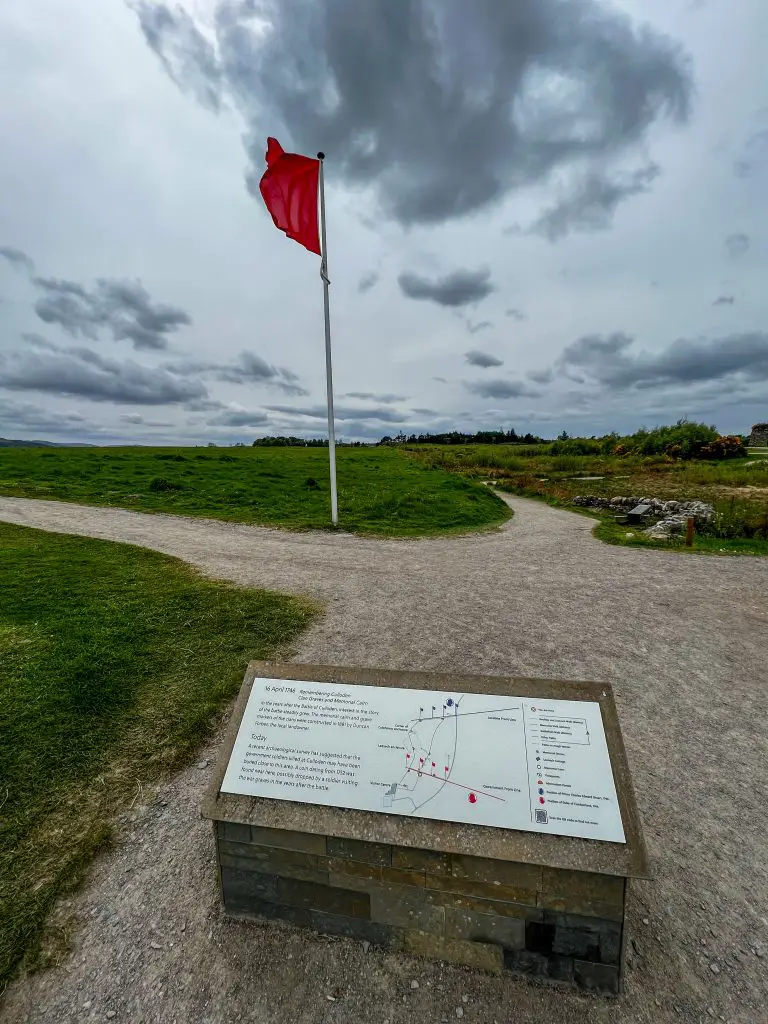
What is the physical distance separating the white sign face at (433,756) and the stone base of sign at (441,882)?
0.25 ft

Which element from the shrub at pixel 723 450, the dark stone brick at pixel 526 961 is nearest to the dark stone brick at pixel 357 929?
the dark stone brick at pixel 526 961

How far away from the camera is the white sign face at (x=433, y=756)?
273 cm

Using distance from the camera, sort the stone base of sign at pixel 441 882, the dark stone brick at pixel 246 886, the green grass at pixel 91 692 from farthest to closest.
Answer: the green grass at pixel 91 692
the dark stone brick at pixel 246 886
the stone base of sign at pixel 441 882

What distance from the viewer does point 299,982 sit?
8.96ft

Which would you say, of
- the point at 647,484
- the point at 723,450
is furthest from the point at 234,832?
the point at 723,450

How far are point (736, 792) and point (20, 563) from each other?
12.4 meters

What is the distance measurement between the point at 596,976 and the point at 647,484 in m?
32.0

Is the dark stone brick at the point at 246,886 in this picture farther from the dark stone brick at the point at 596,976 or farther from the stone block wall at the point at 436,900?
the dark stone brick at the point at 596,976

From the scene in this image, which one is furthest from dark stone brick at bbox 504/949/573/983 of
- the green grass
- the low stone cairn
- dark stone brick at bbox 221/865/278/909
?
the low stone cairn

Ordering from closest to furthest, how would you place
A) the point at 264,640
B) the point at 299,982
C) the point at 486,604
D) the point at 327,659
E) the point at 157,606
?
the point at 299,982
the point at 327,659
the point at 264,640
the point at 157,606
the point at 486,604

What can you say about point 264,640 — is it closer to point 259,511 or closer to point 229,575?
point 229,575

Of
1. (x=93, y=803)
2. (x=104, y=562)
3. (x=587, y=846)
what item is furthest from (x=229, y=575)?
(x=587, y=846)

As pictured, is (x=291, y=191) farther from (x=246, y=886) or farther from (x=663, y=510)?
(x=663, y=510)

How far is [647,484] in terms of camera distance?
3006 centimetres
